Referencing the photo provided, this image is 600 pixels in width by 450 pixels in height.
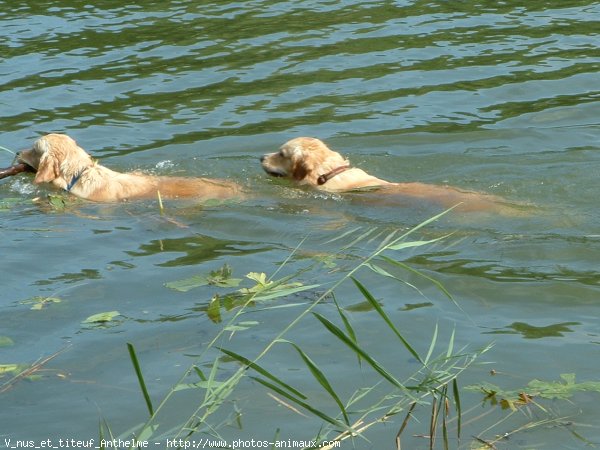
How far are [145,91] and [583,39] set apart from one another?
5157 millimetres

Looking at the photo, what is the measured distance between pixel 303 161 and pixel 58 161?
88.4 inches

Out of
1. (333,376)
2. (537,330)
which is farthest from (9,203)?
(537,330)

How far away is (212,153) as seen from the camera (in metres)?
10.4

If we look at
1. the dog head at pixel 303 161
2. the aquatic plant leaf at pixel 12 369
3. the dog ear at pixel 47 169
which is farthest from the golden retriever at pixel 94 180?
the aquatic plant leaf at pixel 12 369

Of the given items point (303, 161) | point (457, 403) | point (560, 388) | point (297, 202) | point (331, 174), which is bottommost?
point (297, 202)

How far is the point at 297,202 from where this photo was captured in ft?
29.9

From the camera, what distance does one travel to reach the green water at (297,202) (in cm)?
558

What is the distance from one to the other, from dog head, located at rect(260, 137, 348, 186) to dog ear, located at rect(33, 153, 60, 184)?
1900 mm

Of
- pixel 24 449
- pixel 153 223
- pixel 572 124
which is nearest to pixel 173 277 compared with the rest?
pixel 153 223

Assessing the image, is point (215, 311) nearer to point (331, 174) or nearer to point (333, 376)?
point (333, 376)

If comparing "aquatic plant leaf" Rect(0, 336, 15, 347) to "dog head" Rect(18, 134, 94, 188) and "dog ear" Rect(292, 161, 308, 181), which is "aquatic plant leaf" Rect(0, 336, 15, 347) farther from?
"dog ear" Rect(292, 161, 308, 181)

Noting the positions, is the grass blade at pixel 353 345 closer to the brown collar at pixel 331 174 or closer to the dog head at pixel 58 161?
the brown collar at pixel 331 174

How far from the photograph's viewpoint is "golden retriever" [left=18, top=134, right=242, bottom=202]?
30.6ft

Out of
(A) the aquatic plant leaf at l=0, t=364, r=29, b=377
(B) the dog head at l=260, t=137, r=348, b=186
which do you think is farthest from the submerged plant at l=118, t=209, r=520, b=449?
(B) the dog head at l=260, t=137, r=348, b=186
